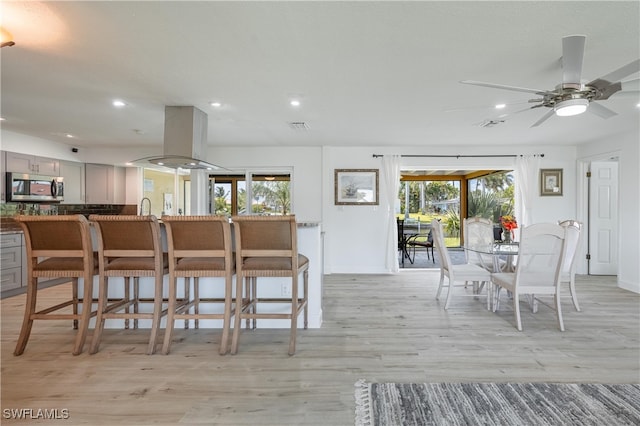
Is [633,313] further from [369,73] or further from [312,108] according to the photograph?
[312,108]

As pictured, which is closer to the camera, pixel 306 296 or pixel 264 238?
pixel 264 238

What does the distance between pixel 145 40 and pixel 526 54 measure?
8.55 feet

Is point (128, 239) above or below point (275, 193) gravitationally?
below

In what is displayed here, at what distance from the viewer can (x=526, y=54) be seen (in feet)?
7.35

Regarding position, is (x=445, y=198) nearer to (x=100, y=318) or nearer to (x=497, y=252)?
(x=497, y=252)

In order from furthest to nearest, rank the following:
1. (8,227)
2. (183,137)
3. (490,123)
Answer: (8,227) < (490,123) < (183,137)

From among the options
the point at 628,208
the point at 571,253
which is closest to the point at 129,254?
the point at 571,253

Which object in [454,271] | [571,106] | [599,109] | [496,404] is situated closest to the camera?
[496,404]

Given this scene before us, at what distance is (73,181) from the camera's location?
539 centimetres

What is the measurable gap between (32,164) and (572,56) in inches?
254

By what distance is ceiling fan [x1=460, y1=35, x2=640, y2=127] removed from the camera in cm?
184

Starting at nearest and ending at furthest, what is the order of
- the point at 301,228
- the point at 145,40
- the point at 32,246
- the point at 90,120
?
the point at 145,40
the point at 32,246
the point at 301,228
the point at 90,120

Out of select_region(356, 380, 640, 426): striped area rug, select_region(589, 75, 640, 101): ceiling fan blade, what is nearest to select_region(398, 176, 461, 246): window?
select_region(589, 75, 640, 101): ceiling fan blade

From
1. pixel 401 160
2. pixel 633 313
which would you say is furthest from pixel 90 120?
pixel 633 313
